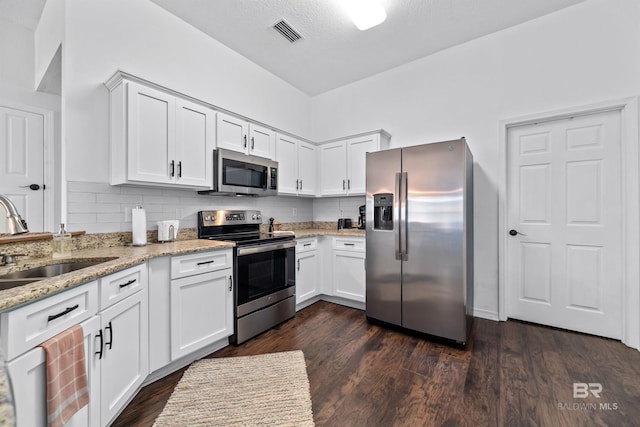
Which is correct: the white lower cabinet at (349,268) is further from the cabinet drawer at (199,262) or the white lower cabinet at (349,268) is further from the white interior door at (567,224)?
the white interior door at (567,224)

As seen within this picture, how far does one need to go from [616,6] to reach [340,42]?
2517 millimetres

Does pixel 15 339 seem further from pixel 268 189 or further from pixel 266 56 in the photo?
pixel 266 56

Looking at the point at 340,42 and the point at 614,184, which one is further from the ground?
the point at 340,42

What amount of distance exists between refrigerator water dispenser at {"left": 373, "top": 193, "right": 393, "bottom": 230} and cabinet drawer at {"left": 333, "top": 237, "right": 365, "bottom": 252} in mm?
393

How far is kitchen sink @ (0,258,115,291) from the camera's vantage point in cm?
131

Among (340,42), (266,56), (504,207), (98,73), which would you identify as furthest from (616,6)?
(98,73)

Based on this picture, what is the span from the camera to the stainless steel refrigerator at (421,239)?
236cm

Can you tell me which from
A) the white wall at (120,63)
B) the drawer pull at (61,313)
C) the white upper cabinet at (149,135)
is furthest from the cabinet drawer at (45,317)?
the white wall at (120,63)

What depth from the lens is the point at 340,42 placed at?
10.1 feet

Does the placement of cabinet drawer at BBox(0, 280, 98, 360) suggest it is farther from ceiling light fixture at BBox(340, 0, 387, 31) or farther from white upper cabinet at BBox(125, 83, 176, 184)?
ceiling light fixture at BBox(340, 0, 387, 31)

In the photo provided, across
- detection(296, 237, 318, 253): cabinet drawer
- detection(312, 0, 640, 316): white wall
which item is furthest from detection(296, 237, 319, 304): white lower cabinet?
detection(312, 0, 640, 316): white wall

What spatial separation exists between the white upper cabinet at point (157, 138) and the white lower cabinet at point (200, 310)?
0.91 metres

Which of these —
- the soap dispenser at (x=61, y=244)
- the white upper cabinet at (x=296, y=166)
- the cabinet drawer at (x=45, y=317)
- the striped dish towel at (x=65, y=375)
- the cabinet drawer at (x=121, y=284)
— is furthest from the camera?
the white upper cabinet at (x=296, y=166)
